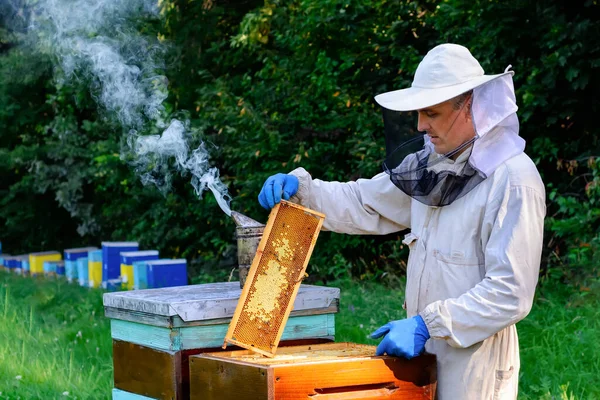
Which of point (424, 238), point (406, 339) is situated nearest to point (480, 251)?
point (424, 238)

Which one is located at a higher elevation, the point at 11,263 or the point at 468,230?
the point at 468,230

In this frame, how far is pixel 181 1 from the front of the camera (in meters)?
8.73

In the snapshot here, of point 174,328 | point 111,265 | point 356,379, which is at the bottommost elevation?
point 111,265

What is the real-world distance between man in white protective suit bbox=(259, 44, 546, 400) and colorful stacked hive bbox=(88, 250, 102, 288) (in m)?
6.56

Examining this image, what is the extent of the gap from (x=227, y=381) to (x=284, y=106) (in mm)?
5609

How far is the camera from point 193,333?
8.14ft

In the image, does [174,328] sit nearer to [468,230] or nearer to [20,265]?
[468,230]

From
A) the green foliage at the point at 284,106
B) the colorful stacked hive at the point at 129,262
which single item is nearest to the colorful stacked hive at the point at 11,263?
the green foliage at the point at 284,106

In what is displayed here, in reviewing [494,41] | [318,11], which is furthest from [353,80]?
[494,41]

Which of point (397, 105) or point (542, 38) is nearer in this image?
point (397, 105)

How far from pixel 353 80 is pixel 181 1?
247 centimetres

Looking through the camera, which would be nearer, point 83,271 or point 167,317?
point 167,317

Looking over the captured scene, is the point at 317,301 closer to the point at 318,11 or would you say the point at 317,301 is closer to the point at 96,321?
the point at 96,321

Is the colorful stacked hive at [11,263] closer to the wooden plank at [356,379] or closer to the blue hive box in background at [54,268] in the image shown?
the blue hive box in background at [54,268]
